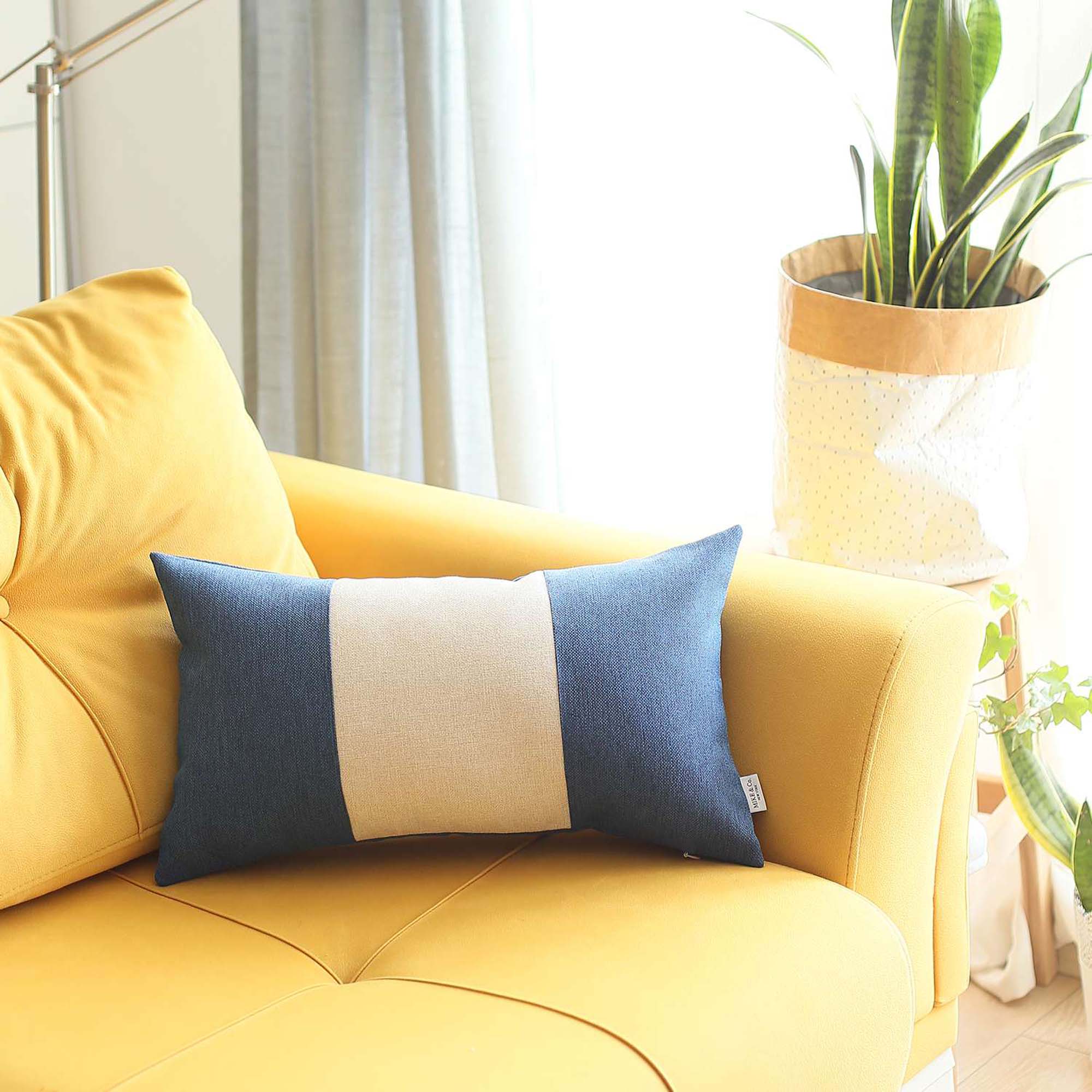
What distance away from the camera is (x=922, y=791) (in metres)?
1.15

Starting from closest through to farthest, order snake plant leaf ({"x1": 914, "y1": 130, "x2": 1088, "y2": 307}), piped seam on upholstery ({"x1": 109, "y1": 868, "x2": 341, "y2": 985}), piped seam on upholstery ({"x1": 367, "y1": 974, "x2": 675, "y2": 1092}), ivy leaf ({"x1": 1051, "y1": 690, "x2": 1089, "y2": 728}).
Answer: piped seam on upholstery ({"x1": 367, "y1": 974, "x2": 675, "y2": 1092}) → piped seam on upholstery ({"x1": 109, "y1": 868, "x2": 341, "y2": 985}) → snake plant leaf ({"x1": 914, "y1": 130, "x2": 1088, "y2": 307}) → ivy leaf ({"x1": 1051, "y1": 690, "x2": 1089, "y2": 728})

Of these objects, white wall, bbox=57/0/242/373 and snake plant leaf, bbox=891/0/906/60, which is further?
white wall, bbox=57/0/242/373

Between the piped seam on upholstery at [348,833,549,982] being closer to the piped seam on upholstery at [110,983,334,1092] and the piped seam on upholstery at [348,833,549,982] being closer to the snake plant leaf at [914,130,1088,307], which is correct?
the piped seam on upholstery at [110,983,334,1092]

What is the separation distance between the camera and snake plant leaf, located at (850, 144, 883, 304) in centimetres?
143

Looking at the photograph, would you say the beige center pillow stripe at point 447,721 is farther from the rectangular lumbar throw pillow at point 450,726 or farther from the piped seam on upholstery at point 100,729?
the piped seam on upholstery at point 100,729

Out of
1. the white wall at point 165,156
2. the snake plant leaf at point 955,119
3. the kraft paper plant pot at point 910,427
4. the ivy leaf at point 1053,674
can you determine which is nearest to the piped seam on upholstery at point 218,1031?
the kraft paper plant pot at point 910,427

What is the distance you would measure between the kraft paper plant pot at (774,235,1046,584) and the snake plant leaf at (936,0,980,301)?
77 mm

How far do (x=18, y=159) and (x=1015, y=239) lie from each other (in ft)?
7.55

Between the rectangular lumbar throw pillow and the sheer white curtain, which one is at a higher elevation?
the sheer white curtain

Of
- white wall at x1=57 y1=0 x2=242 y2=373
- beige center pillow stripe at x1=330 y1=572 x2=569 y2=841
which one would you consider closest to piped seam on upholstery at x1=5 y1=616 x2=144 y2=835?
beige center pillow stripe at x1=330 y1=572 x2=569 y2=841

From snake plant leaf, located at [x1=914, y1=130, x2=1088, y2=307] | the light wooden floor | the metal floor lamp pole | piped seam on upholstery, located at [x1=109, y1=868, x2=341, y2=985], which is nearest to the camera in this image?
piped seam on upholstery, located at [x1=109, y1=868, x2=341, y2=985]

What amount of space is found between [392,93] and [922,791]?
1596 millimetres

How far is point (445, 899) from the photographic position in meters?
1.11

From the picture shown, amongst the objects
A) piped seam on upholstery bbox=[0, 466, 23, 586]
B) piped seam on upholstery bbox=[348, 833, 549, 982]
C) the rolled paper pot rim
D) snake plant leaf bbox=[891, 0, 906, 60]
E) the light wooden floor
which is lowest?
the light wooden floor
